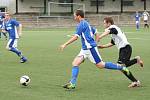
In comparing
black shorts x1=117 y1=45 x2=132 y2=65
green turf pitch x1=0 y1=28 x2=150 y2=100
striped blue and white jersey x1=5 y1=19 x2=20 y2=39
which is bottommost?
green turf pitch x1=0 y1=28 x2=150 y2=100

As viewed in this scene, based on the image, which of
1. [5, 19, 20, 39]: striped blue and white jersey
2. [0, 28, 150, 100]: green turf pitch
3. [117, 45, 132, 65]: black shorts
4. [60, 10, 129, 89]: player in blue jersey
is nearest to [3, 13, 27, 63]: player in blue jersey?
[5, 19, 20, 39]: striped blue and white jersey

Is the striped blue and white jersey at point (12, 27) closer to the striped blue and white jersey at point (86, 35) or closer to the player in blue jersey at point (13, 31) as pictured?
the player in blue jersey at point (13, 31)

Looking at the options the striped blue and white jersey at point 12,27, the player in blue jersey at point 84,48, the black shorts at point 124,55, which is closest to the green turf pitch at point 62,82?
the player in blue jersey at point 84,48

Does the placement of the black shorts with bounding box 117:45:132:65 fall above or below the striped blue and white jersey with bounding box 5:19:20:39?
below

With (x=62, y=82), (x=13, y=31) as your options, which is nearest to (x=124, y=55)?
(x=62, y=82)

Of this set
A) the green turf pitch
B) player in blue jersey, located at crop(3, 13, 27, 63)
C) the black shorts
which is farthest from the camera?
player in blue jersey, located at crop(3, 13, 27, 63)

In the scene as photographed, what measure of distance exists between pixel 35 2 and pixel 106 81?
168 ft

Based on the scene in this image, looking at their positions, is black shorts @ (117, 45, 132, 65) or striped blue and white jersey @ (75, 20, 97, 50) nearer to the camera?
striped blue and white jersey @ (75, 20, 97, 50)

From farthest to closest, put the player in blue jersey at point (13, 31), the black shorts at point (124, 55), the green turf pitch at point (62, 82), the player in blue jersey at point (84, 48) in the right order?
1. the player in blue jersey at point (13, 31)
2. the black shorts at point (124, 55)
3. the player in blue jersey at point (84, 48)
4. the green turf pitch at point (62, 82)

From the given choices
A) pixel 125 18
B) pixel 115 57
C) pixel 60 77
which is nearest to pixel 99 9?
pixel 125 18

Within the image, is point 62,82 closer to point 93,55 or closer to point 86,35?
point 93,55

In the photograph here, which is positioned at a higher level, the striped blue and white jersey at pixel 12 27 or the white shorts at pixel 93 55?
the striped blue and white jersey at pixel 12 27

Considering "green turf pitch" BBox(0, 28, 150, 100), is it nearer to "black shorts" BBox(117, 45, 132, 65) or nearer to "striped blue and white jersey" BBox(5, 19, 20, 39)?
"black shorts" BBox(117, 45, 132, 65)

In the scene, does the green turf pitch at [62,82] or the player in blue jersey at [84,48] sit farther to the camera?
the player in blue jersey at [84,48]
